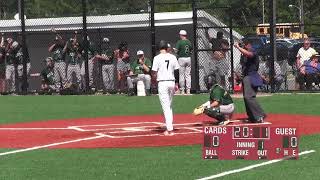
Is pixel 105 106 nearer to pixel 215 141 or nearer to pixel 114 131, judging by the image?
pixel 114 131

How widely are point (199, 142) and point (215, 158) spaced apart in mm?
2201

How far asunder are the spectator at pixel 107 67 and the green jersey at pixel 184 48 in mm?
3527

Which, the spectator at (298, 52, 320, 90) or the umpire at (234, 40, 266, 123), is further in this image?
the spectator at (298, 52, 320, 90)

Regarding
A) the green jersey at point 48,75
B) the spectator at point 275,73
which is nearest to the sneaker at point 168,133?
the spectator at point 275,73

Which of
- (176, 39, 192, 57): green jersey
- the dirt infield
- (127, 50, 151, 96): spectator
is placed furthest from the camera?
(127, 50, 151, 96): spectator

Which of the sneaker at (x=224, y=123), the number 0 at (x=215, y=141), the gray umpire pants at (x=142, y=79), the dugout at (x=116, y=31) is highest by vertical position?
the dugout at (x=116, y=31)

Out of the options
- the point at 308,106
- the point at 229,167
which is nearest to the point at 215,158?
the point at 229,167

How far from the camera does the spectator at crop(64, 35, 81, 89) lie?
2708 cm

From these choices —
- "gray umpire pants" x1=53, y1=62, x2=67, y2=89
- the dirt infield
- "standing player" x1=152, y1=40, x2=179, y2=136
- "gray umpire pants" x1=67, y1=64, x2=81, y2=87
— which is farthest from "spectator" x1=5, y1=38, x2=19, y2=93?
"standing player" x1=152, y1=40, x2=179, y2=136

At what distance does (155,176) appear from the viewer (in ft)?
30.8

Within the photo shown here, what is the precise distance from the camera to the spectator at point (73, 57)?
2708cm

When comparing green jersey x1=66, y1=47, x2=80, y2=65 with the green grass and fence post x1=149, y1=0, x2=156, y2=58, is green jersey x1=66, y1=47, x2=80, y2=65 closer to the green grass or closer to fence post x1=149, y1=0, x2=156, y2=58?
the green grass

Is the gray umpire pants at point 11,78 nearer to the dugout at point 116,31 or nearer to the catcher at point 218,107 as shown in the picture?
the dugout at point 116,31

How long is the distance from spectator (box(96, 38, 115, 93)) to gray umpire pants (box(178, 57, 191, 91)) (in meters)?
3.37
